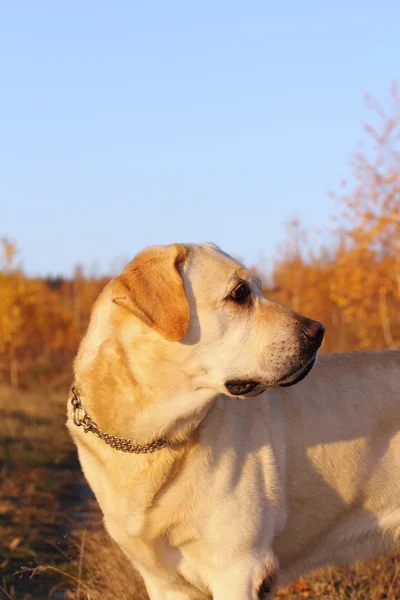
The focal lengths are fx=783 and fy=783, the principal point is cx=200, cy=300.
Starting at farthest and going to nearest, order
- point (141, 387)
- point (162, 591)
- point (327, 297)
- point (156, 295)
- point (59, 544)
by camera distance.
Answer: point (327, 297) → point (59, 544) → point (162, 591) → point (141, 387) → point (156, 295)

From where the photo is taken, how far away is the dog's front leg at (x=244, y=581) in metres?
3.22

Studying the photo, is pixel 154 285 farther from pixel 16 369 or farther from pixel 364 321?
pixel 16 369

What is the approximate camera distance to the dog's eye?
3383mm

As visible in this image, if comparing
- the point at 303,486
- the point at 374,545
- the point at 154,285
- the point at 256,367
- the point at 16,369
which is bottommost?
the point at 16,369

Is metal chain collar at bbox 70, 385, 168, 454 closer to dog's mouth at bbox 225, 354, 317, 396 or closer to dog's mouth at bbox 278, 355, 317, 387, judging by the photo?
dog's mouth at bbox 225, 354, 317, 396

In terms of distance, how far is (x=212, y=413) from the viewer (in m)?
3.46

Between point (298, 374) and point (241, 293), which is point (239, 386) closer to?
point (298, 374)

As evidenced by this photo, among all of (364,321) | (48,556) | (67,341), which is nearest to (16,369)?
(67,341)

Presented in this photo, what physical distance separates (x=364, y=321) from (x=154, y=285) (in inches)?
447

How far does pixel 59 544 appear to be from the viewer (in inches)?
235

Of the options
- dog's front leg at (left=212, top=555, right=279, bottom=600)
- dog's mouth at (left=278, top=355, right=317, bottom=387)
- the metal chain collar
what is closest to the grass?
dog's front leg at (left=212, top=555, right=279, bottom=600)

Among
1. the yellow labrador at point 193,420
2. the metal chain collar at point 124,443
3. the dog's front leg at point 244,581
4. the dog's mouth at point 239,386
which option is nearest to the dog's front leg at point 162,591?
the yellow labrador at point 193,420

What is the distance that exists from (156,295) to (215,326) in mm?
306

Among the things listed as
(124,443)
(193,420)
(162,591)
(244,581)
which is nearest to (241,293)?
(193,420)
